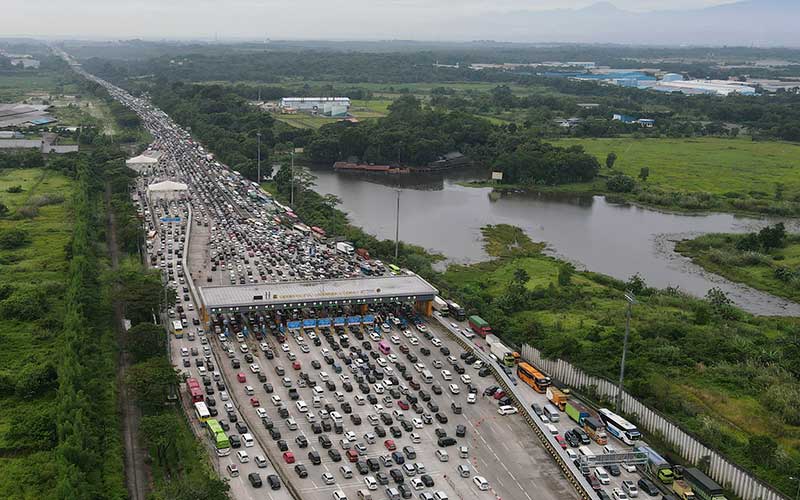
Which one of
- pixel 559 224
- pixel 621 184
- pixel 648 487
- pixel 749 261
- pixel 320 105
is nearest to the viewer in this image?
pixel 648 487

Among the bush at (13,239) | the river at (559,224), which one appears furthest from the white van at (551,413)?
the bush at (13,239)

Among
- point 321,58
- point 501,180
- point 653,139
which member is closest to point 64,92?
point 321,58

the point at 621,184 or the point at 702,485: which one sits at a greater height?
the point at 621,184

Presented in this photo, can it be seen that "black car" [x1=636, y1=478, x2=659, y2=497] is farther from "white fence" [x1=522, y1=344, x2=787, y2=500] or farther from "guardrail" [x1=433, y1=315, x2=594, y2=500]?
"white fence" [x1=522, y1=344, x2=787, y2=500]

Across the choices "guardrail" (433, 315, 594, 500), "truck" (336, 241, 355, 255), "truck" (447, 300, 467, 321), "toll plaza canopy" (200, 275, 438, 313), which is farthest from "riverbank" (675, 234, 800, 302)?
"truck" (336, 241, 355, 255)

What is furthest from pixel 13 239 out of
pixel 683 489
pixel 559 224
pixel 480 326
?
pixel 683 489

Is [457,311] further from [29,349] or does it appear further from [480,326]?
[29,349]

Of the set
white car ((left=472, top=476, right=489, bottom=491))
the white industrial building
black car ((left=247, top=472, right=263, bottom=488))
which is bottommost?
white car ((left=472, top=476, right=489, bottom=491))
